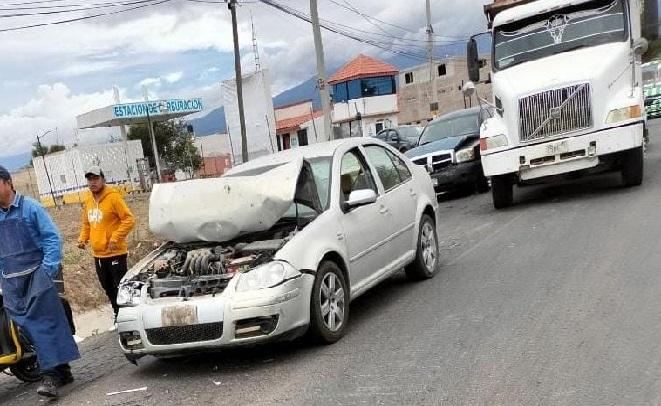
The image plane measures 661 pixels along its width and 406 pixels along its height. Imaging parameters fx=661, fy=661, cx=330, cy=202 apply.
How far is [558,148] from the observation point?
10148mm

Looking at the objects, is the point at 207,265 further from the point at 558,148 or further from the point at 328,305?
the point at 558,148

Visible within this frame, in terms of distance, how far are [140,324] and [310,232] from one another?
4.88ft

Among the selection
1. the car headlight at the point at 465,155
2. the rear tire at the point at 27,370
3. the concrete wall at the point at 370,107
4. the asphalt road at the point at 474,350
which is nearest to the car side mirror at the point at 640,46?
the car headlight at the point at 465,155

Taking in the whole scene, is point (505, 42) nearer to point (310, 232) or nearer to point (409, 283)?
point (409, 283)

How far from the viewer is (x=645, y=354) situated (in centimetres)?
428

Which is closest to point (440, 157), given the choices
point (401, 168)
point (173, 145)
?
point (401, 168)

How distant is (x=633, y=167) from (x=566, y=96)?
1.66 m

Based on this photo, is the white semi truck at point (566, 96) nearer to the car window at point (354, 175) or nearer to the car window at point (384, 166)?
the car window at point (384, 166)

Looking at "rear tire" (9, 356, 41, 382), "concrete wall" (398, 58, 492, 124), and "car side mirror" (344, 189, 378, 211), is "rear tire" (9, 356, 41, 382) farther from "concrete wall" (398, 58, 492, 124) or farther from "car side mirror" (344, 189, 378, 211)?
"concrete wall" (398, 58, 492, 124)

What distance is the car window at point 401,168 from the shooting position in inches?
280

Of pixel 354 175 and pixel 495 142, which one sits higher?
pixel 354 175

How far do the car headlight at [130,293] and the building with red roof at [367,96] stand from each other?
45070mm

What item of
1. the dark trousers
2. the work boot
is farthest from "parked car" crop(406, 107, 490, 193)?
the work boot

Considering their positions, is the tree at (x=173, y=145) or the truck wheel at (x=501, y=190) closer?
the truck wheel at (x=501, y=190)
